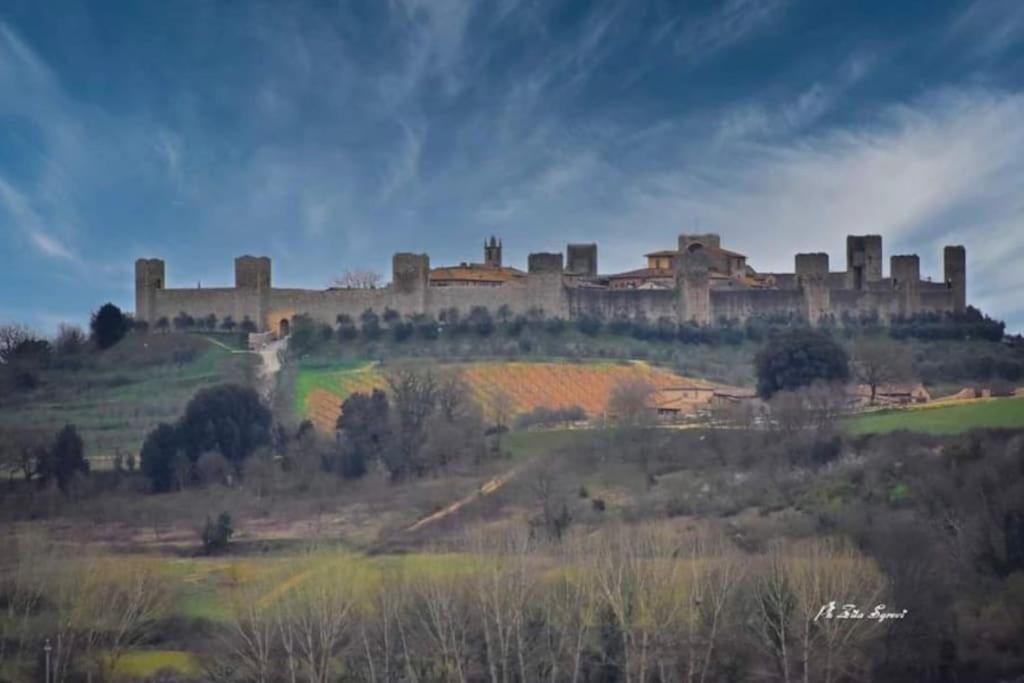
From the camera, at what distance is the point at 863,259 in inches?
2304

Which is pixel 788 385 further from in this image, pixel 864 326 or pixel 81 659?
pixel 81 659

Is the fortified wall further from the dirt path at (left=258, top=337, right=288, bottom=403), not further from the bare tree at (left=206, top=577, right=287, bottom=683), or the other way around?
the bare tree at (left=206, top=577, right=287, bottom=683)

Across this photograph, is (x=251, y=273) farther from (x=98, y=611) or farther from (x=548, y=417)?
(x=98, y=611)

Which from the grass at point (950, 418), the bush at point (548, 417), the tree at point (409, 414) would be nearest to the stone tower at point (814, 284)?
the bush at point (548, 417)

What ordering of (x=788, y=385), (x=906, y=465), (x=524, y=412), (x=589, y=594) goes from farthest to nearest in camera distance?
(x=524, y=412)
(x=788, y=385)
(x=906, y=465)
(x=589, y=594)

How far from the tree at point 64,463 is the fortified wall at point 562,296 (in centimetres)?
1560

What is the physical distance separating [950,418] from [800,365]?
7.17m

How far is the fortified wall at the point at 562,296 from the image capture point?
55.7 metres

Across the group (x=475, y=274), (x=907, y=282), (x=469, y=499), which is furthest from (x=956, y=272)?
(x=469, y=499)

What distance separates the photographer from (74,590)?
29.0 metres

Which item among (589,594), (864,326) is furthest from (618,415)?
(589,594)

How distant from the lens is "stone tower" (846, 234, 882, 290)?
58219 mm

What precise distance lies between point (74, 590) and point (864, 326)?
30.9 metres

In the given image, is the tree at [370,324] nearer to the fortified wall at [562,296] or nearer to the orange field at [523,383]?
the fortified wall at [562,296]
